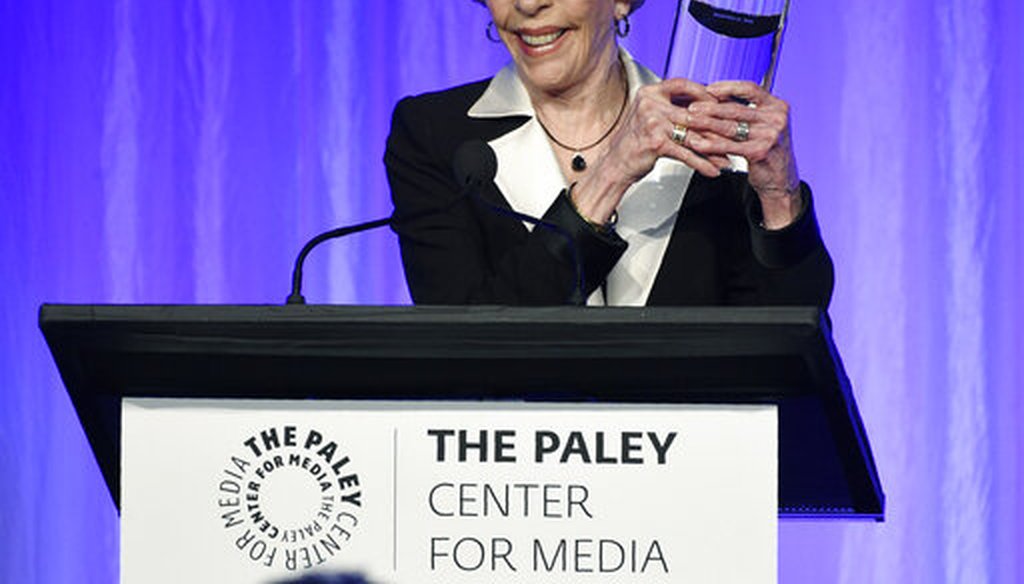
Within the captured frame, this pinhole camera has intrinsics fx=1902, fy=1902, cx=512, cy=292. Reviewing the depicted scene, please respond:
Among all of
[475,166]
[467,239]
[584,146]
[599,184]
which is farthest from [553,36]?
[475,166]

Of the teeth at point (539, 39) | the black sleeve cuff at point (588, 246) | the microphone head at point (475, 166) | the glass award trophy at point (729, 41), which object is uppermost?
the teeth at point (539, 39)

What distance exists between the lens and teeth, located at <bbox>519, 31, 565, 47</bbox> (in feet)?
7.42

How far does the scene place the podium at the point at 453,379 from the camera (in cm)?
141

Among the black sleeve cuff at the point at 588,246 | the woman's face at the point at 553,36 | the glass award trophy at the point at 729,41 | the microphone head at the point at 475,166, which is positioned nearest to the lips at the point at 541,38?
the woman's face at the point at 553,36

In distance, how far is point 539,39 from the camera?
2.27m

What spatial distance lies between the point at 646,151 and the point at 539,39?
0.38m

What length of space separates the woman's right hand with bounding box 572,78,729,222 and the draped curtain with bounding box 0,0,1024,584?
3.73 ft

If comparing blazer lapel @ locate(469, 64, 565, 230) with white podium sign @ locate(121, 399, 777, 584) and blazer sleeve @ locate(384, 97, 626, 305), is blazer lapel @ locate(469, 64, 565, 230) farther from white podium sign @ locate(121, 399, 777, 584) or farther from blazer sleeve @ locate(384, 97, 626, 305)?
white podium sign @ locate(121, 399, 777, 584)

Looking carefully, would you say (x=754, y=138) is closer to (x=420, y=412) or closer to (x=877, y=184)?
(x=420, y=412)

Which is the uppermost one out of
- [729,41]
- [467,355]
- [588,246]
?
[729,41]

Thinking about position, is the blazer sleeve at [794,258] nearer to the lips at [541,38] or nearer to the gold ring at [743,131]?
the gold ring at [743,131]

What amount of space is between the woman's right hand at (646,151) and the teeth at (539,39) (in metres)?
0.33

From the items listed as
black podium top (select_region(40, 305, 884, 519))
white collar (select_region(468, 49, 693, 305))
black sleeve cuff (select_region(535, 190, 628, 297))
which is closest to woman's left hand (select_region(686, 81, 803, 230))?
black sleeve cuff (select_region(535, 190, 628, 297))

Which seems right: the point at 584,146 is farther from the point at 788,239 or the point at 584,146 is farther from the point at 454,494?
the point at 454,494
